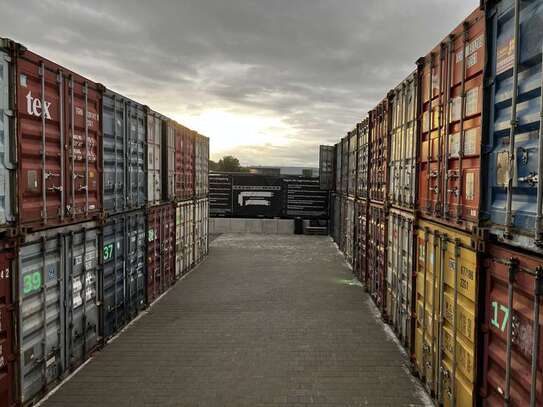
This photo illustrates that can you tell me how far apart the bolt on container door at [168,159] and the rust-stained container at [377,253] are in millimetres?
6698

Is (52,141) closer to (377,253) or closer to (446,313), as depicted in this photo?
(446,313)

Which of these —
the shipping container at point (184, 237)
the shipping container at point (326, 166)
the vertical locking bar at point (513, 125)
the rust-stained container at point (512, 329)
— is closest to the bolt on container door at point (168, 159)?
the shipping container at point (184, 237)

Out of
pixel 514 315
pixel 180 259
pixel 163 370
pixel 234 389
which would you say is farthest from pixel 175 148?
pixel 514 315

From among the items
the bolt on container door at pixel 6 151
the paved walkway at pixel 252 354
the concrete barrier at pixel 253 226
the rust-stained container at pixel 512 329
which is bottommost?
the paved walkway at pixel 252 354

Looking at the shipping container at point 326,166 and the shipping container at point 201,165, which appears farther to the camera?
the shipping container at point 326,166

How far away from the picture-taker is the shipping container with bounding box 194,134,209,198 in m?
16.2

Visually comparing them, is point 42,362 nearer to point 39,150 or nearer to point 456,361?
point 39,150

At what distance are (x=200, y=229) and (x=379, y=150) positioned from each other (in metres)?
9.25

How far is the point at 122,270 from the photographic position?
30.5 feet

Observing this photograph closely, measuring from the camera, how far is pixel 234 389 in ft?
21.5

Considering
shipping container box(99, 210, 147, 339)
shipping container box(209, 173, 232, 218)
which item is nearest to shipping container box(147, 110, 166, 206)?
shipping container box(99, 210, 147, 339)

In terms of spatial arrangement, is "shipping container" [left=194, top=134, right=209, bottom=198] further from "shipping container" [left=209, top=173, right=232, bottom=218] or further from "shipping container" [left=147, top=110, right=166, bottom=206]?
"shipping container" [left=209, top=173, right=232, bottom=218]

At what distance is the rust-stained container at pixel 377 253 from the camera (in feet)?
32.9

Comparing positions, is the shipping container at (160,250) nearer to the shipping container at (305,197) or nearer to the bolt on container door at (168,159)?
the bolt on container door at (168,159)
